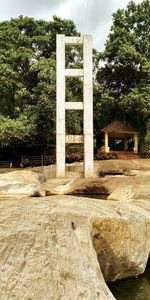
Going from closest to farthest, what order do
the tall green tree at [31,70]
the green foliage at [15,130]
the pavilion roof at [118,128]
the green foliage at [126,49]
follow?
the green foliage at [15,130] → the tall green tree at [31,70] → the pavilion roof at [118,128] → the green foliage at [126,49]

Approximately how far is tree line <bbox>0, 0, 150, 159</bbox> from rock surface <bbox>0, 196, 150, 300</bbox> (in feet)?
77.9

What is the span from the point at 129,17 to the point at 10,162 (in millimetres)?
18401

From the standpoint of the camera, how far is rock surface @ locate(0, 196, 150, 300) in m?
3.61

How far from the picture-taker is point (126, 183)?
14609 mm

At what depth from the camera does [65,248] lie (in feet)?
13.6

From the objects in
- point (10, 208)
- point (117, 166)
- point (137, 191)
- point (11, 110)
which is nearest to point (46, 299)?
point (10, 208)

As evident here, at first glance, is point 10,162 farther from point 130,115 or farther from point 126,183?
point 126,183

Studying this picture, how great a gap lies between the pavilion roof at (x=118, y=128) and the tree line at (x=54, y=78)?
4.84 feet

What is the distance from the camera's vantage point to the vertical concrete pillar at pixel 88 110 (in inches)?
918

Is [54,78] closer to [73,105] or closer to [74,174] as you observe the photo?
[73,105]

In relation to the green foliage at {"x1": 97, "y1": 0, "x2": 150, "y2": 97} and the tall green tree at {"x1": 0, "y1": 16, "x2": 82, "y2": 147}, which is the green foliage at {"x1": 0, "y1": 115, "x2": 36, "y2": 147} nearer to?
the tall green tree at {"x1": 0, "y1": 16, "x2": 82, "y2": 147}

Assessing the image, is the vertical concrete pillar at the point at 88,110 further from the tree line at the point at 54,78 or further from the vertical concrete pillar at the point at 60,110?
the tree line at the point at 54,78

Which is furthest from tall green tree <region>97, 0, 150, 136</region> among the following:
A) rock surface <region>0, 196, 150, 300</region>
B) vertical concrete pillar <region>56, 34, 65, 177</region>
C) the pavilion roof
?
rock surface <region>0, 196, 150, 300</region>

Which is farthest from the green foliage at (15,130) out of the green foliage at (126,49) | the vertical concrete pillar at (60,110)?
the green foliage at (126,49)
